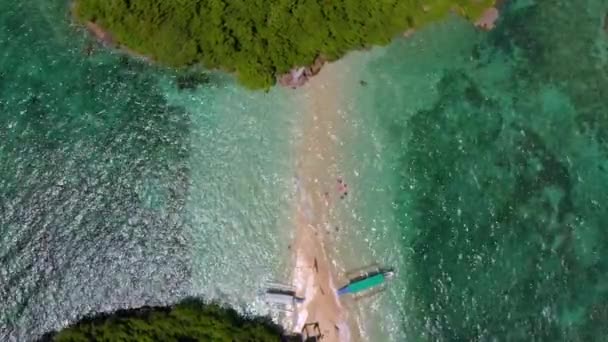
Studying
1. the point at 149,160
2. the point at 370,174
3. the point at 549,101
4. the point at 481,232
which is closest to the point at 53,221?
the point at 149,160

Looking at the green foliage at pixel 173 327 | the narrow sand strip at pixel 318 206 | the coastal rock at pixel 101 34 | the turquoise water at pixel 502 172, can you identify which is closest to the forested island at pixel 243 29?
the coastal rock at pixel 101 34

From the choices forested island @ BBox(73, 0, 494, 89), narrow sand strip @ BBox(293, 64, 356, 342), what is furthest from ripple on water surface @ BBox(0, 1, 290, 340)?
forested island @ BBox(73, 0, 494, 89)

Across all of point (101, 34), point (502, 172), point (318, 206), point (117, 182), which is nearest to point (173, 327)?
point (117, 182)

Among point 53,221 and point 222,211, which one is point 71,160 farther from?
point 222,211

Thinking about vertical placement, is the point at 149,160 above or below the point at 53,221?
above

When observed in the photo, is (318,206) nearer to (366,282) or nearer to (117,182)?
(366,282)

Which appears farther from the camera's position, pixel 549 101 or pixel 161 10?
pixel 549 101

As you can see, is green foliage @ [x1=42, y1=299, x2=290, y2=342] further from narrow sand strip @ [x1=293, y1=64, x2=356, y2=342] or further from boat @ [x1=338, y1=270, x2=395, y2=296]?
boat @ [x1=338, y1=270, x2=395, y2=296]
